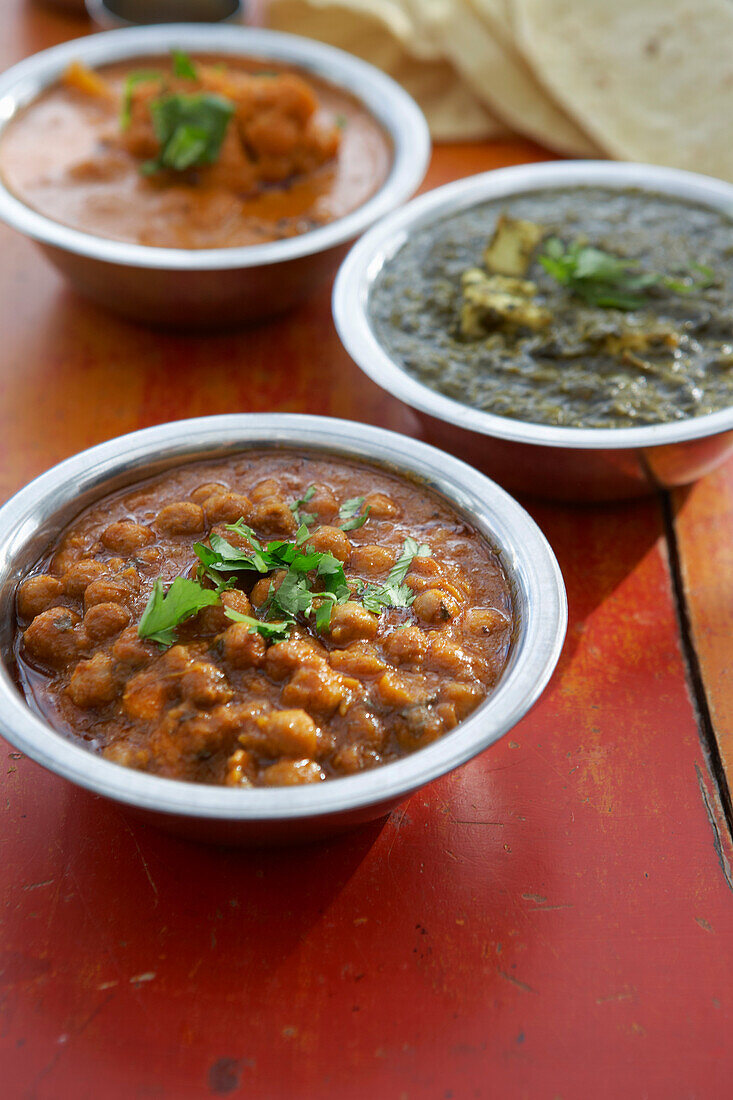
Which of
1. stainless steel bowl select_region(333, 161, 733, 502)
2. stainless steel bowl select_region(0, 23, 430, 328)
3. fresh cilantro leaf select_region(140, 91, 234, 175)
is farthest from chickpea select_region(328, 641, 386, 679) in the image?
fresh cilantro leaf select_region(140, 91, 234, 175)

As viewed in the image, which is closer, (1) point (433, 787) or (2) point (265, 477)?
(1) point (433, 787)

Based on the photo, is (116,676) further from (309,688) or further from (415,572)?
(415,572)

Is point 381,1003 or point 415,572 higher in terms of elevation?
point 415,572

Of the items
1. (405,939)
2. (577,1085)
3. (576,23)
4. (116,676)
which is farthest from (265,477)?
(576,23)

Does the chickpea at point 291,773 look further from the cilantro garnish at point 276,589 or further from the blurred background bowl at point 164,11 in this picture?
the blurred background bowl at point 164,11

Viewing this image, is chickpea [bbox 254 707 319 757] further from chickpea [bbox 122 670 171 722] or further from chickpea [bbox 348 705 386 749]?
chickpea [bbox 122 670 171 722]

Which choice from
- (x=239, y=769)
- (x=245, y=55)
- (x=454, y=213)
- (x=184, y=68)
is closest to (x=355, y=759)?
(x=239, y=769)

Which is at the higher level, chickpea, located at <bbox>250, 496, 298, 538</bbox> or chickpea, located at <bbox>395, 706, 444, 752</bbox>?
chickpea, located at <bbox>250, 496, 298, 538</bbox>
